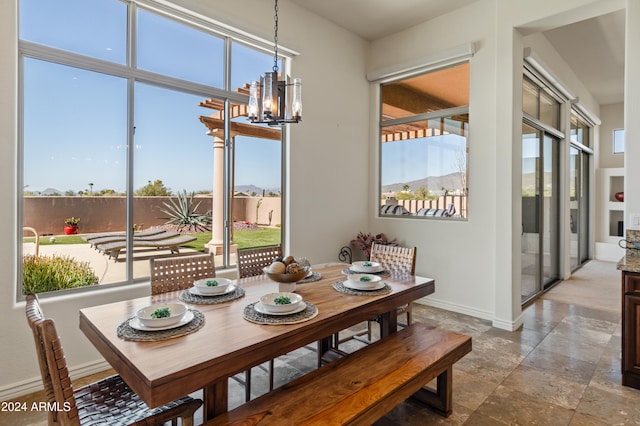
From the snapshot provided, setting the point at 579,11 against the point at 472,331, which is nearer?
the point at 579,11

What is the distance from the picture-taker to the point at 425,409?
2.38 m

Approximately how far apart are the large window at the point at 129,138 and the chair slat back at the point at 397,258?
1.47 m

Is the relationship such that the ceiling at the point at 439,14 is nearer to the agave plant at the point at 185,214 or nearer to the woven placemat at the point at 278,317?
the agave plant at the point at 185,214

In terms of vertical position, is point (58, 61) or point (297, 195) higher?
point (58, 61)

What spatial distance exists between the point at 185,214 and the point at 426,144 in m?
3.16

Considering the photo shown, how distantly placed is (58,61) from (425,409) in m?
3.69

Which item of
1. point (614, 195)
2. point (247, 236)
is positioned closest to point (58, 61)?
point (247, 236)

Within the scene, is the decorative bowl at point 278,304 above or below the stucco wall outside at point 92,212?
below

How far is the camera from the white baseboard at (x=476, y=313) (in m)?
3.78

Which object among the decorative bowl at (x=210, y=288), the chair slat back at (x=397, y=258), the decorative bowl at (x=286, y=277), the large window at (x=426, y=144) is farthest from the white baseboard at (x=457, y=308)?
the decorative bowl at (x=210, y=288)

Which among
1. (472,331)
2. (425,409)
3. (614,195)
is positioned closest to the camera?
(425,409)

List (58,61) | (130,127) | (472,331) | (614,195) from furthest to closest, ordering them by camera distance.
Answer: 1. (614,195)
2. (472,331)
3. (130,127)
4. (58,61)

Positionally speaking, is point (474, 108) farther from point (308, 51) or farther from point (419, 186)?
point (308, 51)

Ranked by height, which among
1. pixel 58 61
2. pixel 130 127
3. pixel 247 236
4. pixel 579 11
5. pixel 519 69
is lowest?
pixel 247 236
